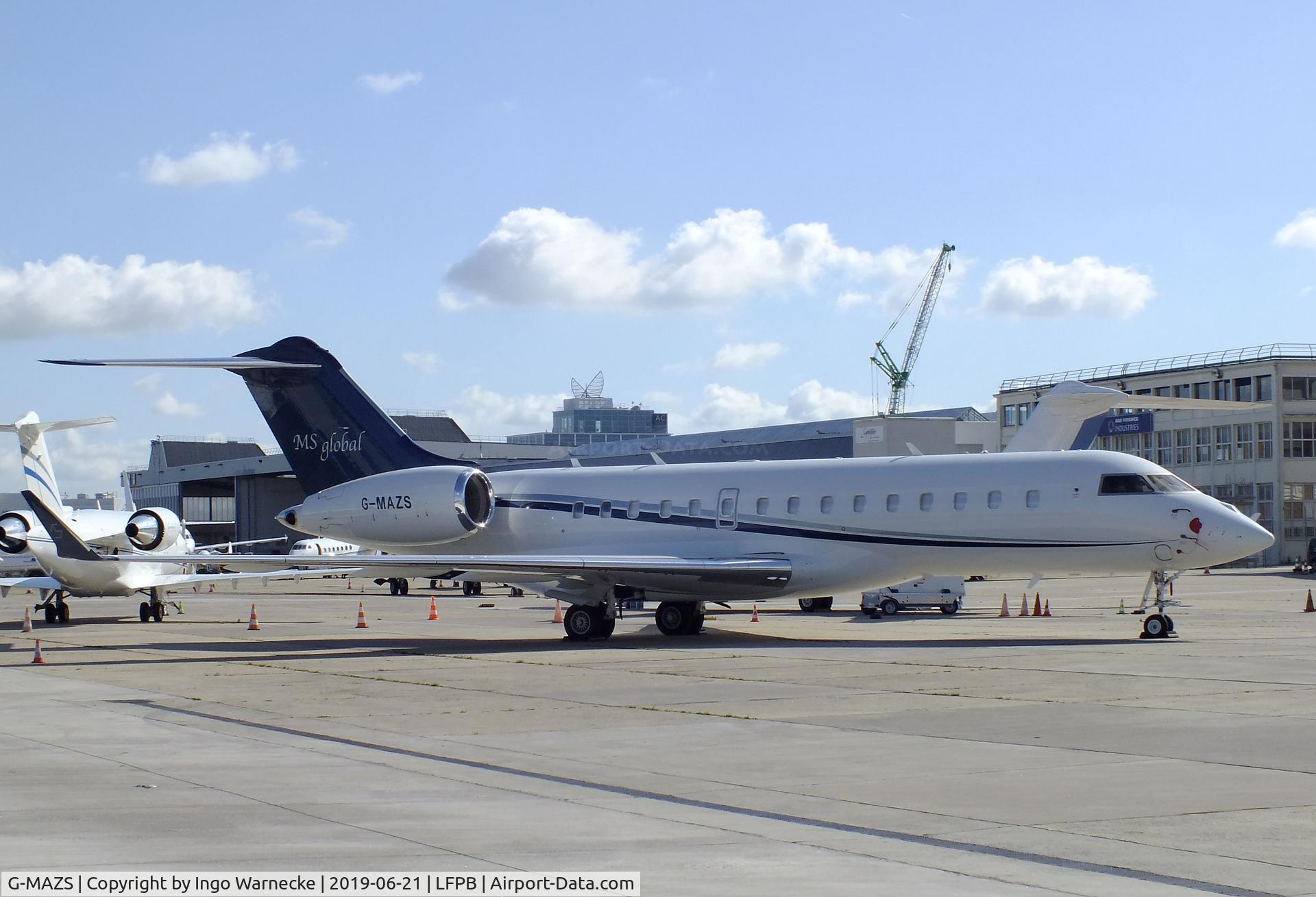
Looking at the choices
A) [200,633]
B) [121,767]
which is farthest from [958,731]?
[200,633]

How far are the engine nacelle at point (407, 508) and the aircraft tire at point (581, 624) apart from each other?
3027 millimetres

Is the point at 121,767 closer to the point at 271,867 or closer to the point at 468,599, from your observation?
the point at 271,867

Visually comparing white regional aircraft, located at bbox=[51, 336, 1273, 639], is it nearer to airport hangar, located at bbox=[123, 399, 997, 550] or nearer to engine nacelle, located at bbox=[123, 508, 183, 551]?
engine nacelle, located at bbox=[123, 508, 183, 551]

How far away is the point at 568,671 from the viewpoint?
19.0 metres

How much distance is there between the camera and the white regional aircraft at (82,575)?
30188 millimetres

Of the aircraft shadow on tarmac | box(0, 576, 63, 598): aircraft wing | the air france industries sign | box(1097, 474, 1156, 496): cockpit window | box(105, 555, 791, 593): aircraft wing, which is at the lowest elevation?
the aircraft shadow on tarmac

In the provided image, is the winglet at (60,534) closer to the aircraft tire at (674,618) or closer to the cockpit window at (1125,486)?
the aircraft tire at (674,618)

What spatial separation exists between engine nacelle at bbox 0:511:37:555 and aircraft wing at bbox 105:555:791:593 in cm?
1070

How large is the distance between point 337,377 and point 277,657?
7.44 meters

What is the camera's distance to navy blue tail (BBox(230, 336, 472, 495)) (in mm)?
27969

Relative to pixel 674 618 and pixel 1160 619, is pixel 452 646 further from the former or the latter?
pixel 1160 619

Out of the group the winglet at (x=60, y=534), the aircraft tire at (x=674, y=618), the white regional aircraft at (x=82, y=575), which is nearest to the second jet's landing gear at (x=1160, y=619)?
the aircraft tire at (x=674, y=618)

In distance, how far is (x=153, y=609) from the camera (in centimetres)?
3372

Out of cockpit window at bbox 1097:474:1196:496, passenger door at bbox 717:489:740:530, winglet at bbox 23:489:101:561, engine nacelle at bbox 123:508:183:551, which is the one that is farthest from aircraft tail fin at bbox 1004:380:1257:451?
winglet at bbox 23:489:101:561
